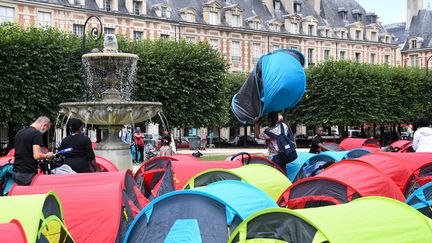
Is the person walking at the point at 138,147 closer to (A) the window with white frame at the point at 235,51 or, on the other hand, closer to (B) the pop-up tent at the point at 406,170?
(B) the pop-up tent at the point at 406,170

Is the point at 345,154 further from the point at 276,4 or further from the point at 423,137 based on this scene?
the point at 276,4

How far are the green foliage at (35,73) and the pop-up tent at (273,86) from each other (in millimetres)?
19841

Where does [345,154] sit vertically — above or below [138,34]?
below

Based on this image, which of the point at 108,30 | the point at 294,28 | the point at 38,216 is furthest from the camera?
the point at 294,28

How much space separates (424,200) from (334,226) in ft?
12.0

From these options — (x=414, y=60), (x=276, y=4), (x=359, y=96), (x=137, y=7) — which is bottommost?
(x=359, y=96)

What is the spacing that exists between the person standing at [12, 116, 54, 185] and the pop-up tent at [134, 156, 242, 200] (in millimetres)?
2426

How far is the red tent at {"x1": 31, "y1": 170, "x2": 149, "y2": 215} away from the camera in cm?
964

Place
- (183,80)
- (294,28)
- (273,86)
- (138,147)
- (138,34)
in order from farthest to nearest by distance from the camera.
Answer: (294,28) → (138,34) → (183,80) → (138,147) → (273,86)

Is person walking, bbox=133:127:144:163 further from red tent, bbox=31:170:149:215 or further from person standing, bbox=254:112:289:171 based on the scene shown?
red tent, bbox=31:170:149:215

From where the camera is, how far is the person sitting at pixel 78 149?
442 inches

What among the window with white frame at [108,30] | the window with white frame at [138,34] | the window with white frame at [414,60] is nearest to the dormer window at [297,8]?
the window with white frame at [138,34]

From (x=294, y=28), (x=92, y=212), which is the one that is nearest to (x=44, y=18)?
(x=294, y=28)

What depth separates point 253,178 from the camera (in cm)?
1019
